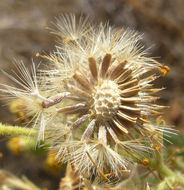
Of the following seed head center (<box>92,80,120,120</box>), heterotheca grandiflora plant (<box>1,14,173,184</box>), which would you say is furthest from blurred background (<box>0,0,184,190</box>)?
seed head center (<box>92,80,120,120</box>)

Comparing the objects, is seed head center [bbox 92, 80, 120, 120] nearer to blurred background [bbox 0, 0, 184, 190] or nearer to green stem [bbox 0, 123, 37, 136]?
green stem [bbox 0, 123, 37, 136]

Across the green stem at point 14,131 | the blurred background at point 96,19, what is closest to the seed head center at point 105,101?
the green stem at point 14,131

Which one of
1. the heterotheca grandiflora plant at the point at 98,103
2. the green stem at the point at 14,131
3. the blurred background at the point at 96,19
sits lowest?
the green stem at the point at 14,131

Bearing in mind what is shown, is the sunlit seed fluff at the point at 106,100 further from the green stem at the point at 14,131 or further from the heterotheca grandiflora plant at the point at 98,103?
the green stem at the point at 14,131

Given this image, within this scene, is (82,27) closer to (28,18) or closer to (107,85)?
(107,85)

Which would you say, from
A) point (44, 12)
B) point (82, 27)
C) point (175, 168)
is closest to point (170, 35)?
point (44, 12)

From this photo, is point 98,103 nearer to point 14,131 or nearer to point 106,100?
point 106,100
